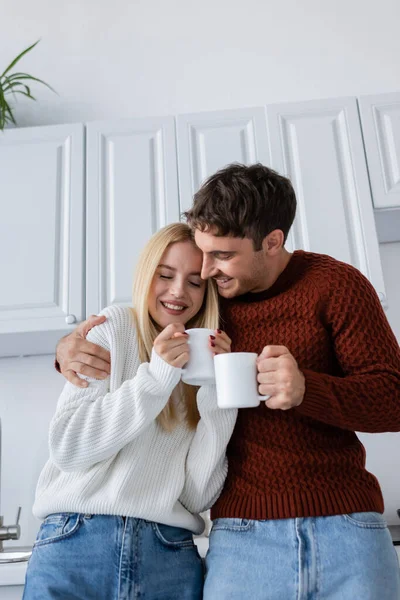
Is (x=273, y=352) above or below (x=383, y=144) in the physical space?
below

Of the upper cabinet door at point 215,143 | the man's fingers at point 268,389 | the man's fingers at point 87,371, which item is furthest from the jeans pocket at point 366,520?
the upper cabinet door at point 215,143

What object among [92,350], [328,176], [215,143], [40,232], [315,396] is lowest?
[315,396]

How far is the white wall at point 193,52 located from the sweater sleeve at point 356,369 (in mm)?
1442

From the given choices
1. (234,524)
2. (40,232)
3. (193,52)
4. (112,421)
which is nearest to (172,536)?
(234,524)

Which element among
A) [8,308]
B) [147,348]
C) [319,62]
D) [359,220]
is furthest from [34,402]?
[319,62]

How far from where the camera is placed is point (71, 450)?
100 centimetres

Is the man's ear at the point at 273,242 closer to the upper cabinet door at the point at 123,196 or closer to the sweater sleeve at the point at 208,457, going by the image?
the sweater sleeve at the point at 208,457

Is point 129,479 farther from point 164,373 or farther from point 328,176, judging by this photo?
point 328,176

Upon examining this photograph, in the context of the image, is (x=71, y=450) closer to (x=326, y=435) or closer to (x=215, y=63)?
(x=326, y=435)

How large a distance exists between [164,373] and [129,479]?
193mm

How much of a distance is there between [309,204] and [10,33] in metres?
1.47

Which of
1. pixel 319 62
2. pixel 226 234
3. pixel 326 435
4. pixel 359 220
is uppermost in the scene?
pixel 319 62

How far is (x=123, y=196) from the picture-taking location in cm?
189

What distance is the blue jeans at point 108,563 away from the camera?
96cm
